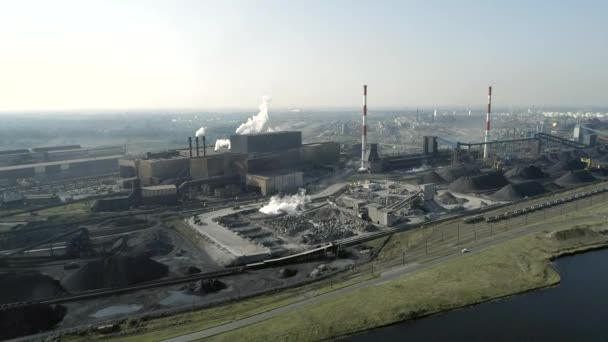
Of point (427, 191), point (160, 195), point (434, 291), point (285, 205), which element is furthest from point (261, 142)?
point (434, 291)

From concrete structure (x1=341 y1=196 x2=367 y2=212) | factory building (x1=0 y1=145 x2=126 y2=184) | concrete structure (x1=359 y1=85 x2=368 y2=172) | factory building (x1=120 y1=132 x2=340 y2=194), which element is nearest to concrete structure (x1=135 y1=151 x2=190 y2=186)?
factory building (x1=120 y1=132 x2=340 y2=194)

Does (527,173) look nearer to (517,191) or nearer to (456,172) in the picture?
(456,172)

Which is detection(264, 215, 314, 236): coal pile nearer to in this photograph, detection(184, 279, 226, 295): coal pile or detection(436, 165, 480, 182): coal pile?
detection(184, 279, 226, 295): coal pile

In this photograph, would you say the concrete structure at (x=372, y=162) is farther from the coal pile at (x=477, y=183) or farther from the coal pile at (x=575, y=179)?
the coal pile at (x=575, y=179)

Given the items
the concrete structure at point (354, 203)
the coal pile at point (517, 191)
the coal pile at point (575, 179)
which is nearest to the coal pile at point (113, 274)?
the concrete structure at point (354, 203)

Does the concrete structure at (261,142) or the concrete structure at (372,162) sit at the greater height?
the concrete structure at (261,142)

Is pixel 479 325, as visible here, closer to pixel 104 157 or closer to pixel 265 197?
pixel 265 197
